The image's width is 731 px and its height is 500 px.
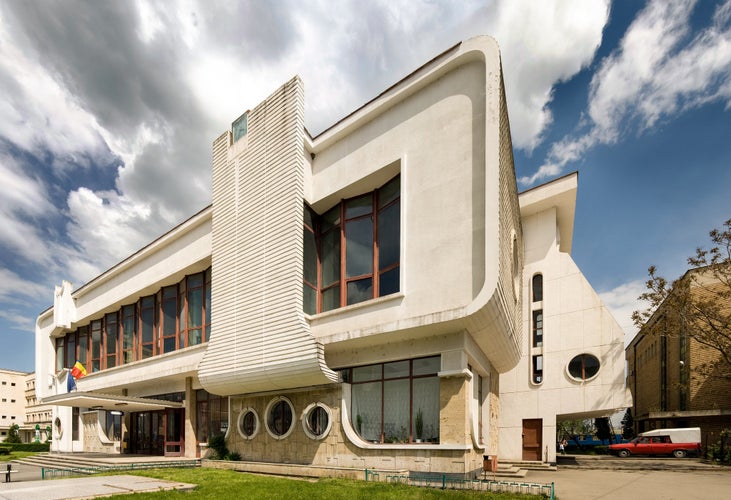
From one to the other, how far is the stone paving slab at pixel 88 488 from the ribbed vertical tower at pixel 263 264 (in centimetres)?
455

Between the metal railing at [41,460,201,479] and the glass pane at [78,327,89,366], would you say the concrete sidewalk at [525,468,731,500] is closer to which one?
the metal railing at [41,460,201,479]

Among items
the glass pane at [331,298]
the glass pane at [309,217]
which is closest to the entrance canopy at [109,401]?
the glass pane at [331,298]

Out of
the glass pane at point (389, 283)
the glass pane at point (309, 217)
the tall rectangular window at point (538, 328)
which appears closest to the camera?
the glass pane at point (389, 283)

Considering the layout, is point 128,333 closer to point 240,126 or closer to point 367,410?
point 240,126

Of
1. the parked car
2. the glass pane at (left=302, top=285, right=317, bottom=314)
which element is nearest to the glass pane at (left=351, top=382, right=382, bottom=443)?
the glass pane at (left=302, top=285, right=317, bottom=314)

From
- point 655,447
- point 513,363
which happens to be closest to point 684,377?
point 655,447

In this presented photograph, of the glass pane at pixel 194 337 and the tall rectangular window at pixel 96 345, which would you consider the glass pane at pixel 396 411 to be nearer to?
the glass pane at pixel 194 337

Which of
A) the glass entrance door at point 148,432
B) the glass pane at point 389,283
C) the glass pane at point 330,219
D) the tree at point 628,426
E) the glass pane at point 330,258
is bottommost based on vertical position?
the tree at point 628,426

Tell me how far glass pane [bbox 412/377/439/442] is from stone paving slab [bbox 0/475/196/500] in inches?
262

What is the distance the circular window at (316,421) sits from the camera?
618 inches

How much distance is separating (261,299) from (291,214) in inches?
132

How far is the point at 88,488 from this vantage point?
1188cm

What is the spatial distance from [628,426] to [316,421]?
5670 centimetres

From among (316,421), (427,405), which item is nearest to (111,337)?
(316,421)
